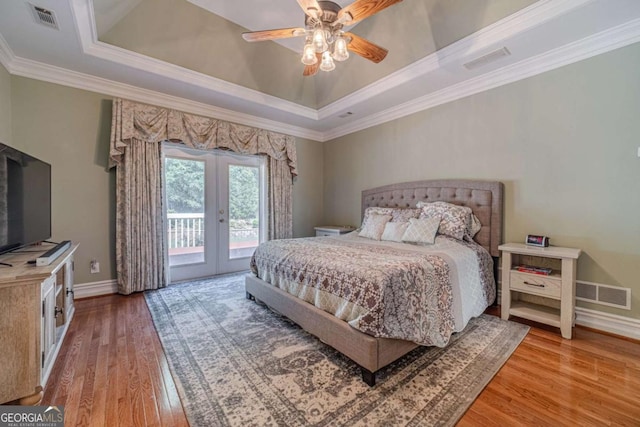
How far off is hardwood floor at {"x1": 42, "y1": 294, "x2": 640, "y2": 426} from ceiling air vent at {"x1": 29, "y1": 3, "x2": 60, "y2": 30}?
2776 mm

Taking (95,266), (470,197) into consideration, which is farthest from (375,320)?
(95,266)

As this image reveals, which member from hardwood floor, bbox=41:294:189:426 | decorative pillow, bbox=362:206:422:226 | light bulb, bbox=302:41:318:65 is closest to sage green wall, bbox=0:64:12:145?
hardwood floor, bbox=41:294:189:426

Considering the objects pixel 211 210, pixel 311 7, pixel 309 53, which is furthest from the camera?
pixel 211 210

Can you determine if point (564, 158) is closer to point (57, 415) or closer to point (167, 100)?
point (57, 415)

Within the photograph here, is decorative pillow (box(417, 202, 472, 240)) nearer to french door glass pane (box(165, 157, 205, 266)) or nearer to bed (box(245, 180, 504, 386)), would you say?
bed (box(245, 180, 504, 386))

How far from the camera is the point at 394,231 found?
3215 mm

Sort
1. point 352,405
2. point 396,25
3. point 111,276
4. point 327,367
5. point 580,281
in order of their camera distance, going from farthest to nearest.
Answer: point 111,276, point 396,25, point 580,281, point 327,367, point 352,405

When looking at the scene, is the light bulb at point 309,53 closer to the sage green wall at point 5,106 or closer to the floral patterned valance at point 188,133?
the floral patterned valance at point 188,133

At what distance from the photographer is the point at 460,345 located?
2.16 metres

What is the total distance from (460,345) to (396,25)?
11.0 feet

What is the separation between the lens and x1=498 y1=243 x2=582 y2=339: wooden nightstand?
7.45 feet

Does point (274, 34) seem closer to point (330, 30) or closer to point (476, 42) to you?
point (330, 30)

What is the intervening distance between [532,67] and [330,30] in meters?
2.29

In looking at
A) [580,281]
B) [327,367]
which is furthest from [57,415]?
[580,281]
